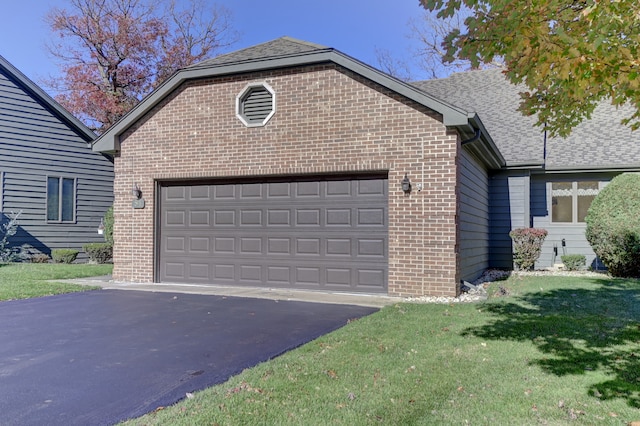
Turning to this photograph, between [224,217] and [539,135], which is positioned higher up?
[539,135]

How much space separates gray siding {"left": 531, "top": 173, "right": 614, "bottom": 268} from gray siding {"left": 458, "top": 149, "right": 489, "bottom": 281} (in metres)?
1.73

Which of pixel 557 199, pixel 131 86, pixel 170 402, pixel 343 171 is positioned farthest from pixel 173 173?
pixel 131 86

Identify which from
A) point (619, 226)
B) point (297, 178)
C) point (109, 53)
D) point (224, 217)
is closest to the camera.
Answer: point (297, 178)

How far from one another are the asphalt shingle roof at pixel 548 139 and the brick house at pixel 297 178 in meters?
3.35

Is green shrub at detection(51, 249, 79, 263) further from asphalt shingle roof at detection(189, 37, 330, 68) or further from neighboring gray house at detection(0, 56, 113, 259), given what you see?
asphalt shingle roof at detection(189, 37, 330, 68)

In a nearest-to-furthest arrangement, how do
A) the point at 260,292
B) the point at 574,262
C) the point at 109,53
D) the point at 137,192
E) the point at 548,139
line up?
the point at 260,292
the point at 137,192
the point at 574,262
the point at 548,139
the point at 109,53

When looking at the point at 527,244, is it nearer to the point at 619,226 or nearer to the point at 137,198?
the point at 619,226

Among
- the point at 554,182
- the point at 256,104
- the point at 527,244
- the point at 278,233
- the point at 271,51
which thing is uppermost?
the point at 271,51

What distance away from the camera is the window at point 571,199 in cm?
1348

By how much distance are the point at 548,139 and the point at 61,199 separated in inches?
617

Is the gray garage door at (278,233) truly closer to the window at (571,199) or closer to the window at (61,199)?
the window at (61,199)

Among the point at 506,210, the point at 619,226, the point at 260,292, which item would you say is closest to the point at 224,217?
the point at 260,292

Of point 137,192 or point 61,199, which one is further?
point 61,199

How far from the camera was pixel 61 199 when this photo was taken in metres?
15.8
